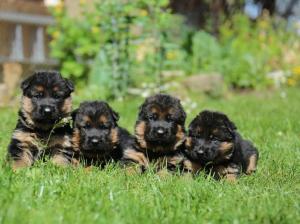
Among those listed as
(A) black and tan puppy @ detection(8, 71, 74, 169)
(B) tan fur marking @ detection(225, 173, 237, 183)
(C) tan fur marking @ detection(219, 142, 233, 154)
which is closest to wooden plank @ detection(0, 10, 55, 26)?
(A) black and tan puppy @ detection(8, 71, 74, 169)

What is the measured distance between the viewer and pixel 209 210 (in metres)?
3.66

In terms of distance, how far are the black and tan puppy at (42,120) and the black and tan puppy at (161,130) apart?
25.9 inches

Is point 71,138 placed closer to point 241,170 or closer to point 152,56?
point 241,170

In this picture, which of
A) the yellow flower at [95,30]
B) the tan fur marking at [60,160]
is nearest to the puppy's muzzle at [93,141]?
the tan fur marking at [60,160]

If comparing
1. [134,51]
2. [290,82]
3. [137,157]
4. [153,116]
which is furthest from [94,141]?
[290,82]

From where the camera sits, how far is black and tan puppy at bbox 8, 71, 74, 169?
16.2 feet

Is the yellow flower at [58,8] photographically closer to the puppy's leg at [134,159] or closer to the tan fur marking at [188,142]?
the puppy's leg at [134,159]

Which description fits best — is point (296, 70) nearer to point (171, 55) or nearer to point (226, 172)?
point (171, 55)

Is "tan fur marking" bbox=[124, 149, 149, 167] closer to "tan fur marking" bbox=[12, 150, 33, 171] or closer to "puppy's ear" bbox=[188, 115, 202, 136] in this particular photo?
"puppy's ear" bbox=[188, 115, 202, 136]

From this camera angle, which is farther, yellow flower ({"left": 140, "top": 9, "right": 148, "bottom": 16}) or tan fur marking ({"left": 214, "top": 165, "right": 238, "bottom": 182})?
yellow flower ({"left": 140, "top": 9, "right": 148, "bottom": 16})

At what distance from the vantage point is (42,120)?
197 inches

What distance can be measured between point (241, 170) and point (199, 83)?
6.10 metres

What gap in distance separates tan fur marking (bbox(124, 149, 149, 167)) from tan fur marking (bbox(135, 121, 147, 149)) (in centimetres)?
8

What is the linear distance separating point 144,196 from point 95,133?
125cm
